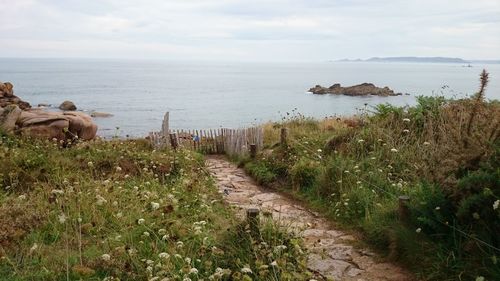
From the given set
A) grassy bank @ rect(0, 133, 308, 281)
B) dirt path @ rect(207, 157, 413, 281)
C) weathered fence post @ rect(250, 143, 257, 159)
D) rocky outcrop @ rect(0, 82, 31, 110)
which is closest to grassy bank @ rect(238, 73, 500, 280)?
dirt path @ rect(207, 157, 413, 281)

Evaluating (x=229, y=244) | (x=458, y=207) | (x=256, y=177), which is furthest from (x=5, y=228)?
(x=256, y=177)

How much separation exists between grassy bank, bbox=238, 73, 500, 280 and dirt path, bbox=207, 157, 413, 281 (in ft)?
0.82

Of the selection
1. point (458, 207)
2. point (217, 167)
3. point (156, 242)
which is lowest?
point (217, 167)

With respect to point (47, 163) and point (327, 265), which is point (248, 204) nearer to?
point (327, 265)

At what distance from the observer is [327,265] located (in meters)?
5.20

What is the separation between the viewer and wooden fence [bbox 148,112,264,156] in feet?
46.1

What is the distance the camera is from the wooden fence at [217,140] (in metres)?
14.1

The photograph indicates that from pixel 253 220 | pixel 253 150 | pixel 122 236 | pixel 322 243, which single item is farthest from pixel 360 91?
pixel 122 236

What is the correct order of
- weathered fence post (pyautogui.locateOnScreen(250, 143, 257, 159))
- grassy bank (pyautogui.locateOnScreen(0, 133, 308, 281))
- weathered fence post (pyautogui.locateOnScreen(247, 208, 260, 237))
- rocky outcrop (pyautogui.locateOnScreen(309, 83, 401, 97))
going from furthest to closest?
rocky outcrop (pyautogui.locateOnScreen(309, 83, 401, 97)) < weathered fence post (pyautogui.locateOnScreen(250, 143, 257, 159)) < weathered fence post (pyautogui.locateOnScreen(247, 208, 260, 237)) < grassy bank (pyautogui.locateOnScreen(0, 133, 308, 281))

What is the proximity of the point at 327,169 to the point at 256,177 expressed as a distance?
8.88 ft

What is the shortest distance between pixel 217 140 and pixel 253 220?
10824mm

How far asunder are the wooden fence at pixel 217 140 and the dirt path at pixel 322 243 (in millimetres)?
3991

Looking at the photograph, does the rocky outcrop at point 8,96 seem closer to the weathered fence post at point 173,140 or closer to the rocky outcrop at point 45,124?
the rocky outcrop at point 45,124

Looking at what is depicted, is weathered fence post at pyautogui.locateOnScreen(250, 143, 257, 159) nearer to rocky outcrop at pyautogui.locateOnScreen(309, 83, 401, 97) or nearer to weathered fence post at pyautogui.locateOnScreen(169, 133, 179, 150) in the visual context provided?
weathered fence post at pyautogui.locateOnScreen(169, 133, 179, 150)
